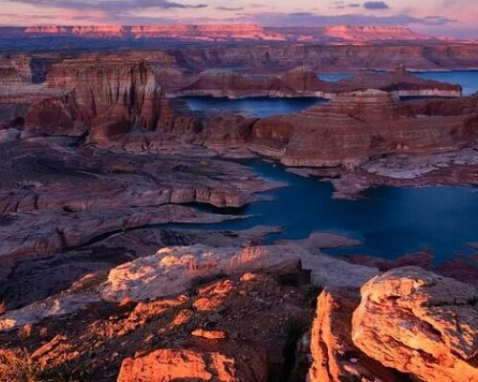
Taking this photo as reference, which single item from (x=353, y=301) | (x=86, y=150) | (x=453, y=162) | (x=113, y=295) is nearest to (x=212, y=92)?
(x=86, y=150)

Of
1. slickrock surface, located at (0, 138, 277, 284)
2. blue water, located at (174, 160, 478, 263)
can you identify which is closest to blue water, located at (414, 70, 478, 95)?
blue water, located at (174, 160, 478, 263)

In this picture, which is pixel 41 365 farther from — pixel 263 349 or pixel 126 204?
pixel 126 204

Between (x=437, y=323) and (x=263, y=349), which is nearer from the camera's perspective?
(x=437, y=323)

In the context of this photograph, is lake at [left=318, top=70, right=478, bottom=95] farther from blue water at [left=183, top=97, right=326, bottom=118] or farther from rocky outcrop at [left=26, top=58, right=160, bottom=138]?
rocky outcrop at [left=26, top=58, right=160, bottom=138]

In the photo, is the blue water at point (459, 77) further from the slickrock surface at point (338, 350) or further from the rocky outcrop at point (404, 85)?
the slickrock surface at point (338, 350)

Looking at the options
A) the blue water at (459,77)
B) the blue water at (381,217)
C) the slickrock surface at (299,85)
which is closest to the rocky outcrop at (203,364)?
the blue water at (381,217)

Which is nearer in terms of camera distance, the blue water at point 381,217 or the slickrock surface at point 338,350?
the slickrock surface at point 338,350

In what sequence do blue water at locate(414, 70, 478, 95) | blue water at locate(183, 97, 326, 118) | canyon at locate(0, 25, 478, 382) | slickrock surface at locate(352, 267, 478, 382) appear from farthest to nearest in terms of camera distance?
blue water at locate(414, 70, 478, 95) → blue water at locate(183, 97, 326, 118) → canyon at locate(0, 25, 478, 382) → slickrock surface at locate(352, 267, 478, 382)
